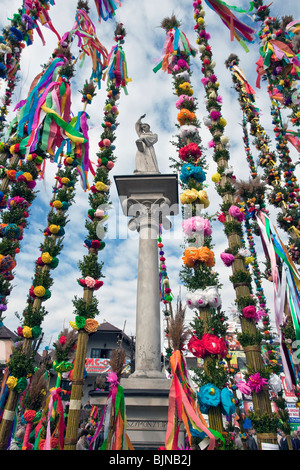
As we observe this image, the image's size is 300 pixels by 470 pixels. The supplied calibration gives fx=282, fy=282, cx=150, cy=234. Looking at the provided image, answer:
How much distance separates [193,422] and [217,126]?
6.04 metres

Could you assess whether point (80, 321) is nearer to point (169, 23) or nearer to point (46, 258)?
point (46, 258)

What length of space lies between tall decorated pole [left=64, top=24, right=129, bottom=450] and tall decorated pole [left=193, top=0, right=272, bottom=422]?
3.30 metres

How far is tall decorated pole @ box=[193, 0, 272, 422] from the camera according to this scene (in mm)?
4492

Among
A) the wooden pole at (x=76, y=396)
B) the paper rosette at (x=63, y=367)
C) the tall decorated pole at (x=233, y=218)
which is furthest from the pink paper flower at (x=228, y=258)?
the paper rosette at (x=63, y=367)

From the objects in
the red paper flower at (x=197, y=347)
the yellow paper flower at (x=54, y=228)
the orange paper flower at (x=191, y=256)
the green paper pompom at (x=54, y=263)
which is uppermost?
the yellow paper flower at (x=54, y=228)

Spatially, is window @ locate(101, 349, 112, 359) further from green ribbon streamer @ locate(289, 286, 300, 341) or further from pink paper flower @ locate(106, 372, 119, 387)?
green ribbon streamer @ locate(289, 286, 300, 341)

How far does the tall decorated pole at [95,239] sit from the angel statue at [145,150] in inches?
42.4

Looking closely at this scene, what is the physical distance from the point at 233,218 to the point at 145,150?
18.4ft

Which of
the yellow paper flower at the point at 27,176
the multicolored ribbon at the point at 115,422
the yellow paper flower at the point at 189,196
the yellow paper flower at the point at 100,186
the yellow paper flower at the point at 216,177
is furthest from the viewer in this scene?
the yellow paper flower at the point at 100,186

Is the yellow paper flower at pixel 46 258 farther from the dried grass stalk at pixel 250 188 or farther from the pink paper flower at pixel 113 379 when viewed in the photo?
the dried grass stalk at pixel 250 188

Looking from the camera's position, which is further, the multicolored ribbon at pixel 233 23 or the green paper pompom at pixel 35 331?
the multicolored ribbon at pixel 233 23

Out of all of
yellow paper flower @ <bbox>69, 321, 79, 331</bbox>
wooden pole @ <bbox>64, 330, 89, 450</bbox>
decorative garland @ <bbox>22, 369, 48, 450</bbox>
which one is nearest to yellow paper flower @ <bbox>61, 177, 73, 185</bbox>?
yellow paper flower @ <bbox>69, 321, 79, 331</bbox>

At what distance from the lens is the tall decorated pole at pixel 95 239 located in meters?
5.85
